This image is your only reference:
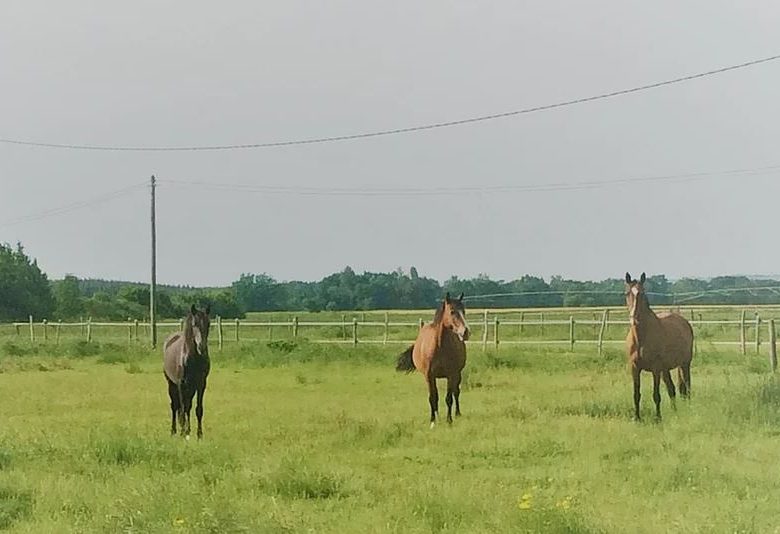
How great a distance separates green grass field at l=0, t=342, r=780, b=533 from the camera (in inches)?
249

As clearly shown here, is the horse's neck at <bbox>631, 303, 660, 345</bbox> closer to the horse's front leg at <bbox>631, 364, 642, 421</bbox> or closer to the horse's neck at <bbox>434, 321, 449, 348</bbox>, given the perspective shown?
the horse's front leg at <bbox>631, 364, 642, 421</bbox>

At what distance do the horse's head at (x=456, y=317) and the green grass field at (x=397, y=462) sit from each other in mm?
1109

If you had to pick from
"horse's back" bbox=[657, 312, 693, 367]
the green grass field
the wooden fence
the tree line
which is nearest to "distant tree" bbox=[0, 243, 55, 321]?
the wooden fence

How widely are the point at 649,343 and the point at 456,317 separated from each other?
8.37ft

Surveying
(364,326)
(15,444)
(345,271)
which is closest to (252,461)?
(15,444)

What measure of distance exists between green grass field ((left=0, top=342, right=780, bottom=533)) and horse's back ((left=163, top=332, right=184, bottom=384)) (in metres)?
0.73

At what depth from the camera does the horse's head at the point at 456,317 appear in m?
11.2

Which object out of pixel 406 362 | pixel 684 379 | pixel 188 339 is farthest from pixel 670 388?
pixel 188 339

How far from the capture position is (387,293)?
15.0 metres

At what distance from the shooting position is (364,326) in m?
26.8

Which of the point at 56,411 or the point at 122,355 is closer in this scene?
the point at 56,411

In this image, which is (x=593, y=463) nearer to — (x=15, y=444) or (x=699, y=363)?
(x=15, y=444)

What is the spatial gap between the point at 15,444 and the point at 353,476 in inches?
171

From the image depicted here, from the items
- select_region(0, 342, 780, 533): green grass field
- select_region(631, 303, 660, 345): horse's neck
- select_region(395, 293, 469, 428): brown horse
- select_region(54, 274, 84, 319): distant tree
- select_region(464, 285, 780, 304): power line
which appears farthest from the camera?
select_region(54, 274, 84, 319): distant tree
